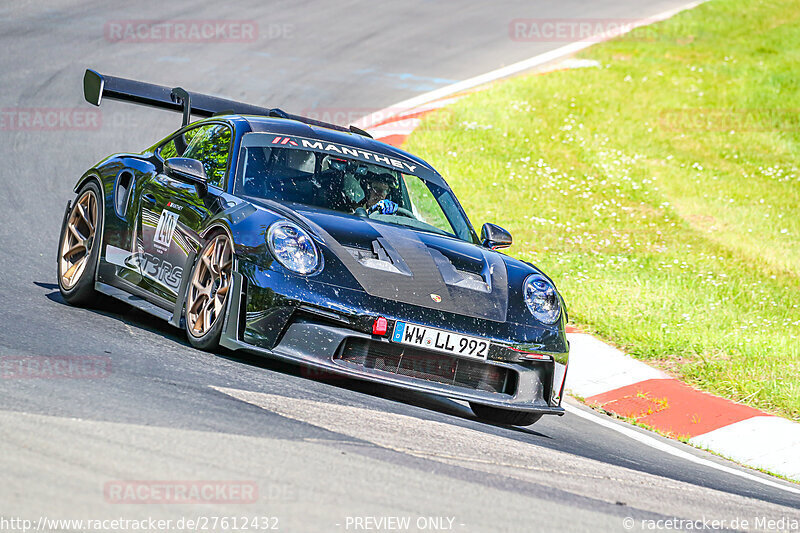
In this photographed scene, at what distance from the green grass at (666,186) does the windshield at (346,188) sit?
7.29 feet

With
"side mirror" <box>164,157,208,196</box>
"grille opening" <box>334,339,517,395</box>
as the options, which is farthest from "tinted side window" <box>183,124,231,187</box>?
"grille opening" <box>334,339,517,395</box>

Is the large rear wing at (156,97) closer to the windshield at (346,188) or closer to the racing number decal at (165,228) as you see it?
the windshield at (346,188)

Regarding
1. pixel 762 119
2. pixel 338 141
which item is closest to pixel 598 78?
pixel 762 119

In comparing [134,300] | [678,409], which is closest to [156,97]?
[134,300]

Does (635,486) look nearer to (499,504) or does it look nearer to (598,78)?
(499,504)

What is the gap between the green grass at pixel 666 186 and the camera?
28.4ft

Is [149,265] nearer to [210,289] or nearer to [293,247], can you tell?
[210,289]

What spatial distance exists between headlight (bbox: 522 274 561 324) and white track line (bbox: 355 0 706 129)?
8.37 m

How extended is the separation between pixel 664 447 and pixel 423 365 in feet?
5.74

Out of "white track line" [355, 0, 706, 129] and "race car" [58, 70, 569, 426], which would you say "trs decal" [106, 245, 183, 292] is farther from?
"white track line" [355, 0, 706, 129]

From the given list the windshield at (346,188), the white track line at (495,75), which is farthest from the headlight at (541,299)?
the white track line at (495,75)

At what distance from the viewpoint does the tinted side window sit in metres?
6.54

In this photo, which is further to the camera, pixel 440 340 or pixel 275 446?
pixel 440 340

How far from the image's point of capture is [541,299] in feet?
20.0
